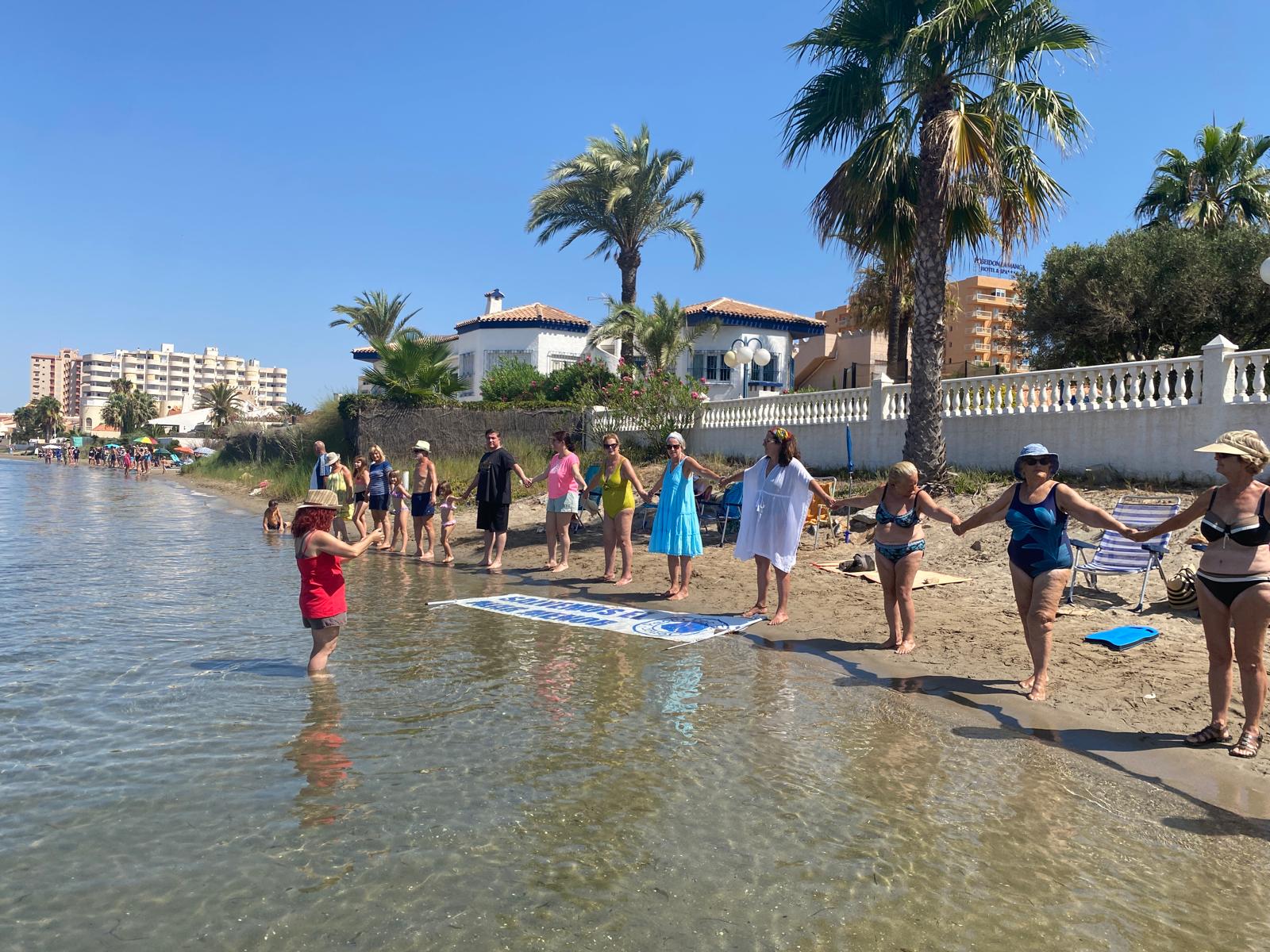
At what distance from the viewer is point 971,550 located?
1141 cm

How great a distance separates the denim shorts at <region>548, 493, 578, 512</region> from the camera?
12.2 metres

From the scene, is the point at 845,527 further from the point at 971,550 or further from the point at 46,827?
the point at 46,827

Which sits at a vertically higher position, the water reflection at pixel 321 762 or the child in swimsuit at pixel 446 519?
the child in swimsuit at pixel 446 519

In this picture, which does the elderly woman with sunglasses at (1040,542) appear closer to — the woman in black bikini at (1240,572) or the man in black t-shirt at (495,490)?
the woman in black bikini at (1240,572)

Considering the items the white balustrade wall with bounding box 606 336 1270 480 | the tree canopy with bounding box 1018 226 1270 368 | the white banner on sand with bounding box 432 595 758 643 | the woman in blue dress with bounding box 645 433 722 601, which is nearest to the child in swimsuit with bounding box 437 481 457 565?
the white banner on sand with bounding box 432 595 758 643

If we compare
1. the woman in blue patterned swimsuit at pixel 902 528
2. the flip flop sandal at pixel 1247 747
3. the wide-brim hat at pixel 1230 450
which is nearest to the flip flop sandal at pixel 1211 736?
the flip flop sandal at pixel 1247 747

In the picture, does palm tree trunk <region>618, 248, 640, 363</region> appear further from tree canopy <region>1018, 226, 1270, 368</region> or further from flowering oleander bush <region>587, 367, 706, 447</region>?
tree canopy <region>1018, 226, 1270, 368</region>

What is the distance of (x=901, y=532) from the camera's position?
290 inches

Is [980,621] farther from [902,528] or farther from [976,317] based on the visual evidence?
[976,317]

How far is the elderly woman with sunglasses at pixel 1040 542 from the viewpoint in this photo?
6168 mm

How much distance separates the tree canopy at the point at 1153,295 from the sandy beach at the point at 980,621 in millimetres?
13774

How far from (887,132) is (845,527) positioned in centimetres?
632

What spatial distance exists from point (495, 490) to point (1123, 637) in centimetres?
798

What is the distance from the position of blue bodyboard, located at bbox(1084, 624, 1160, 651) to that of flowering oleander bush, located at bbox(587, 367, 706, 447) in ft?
48.3
